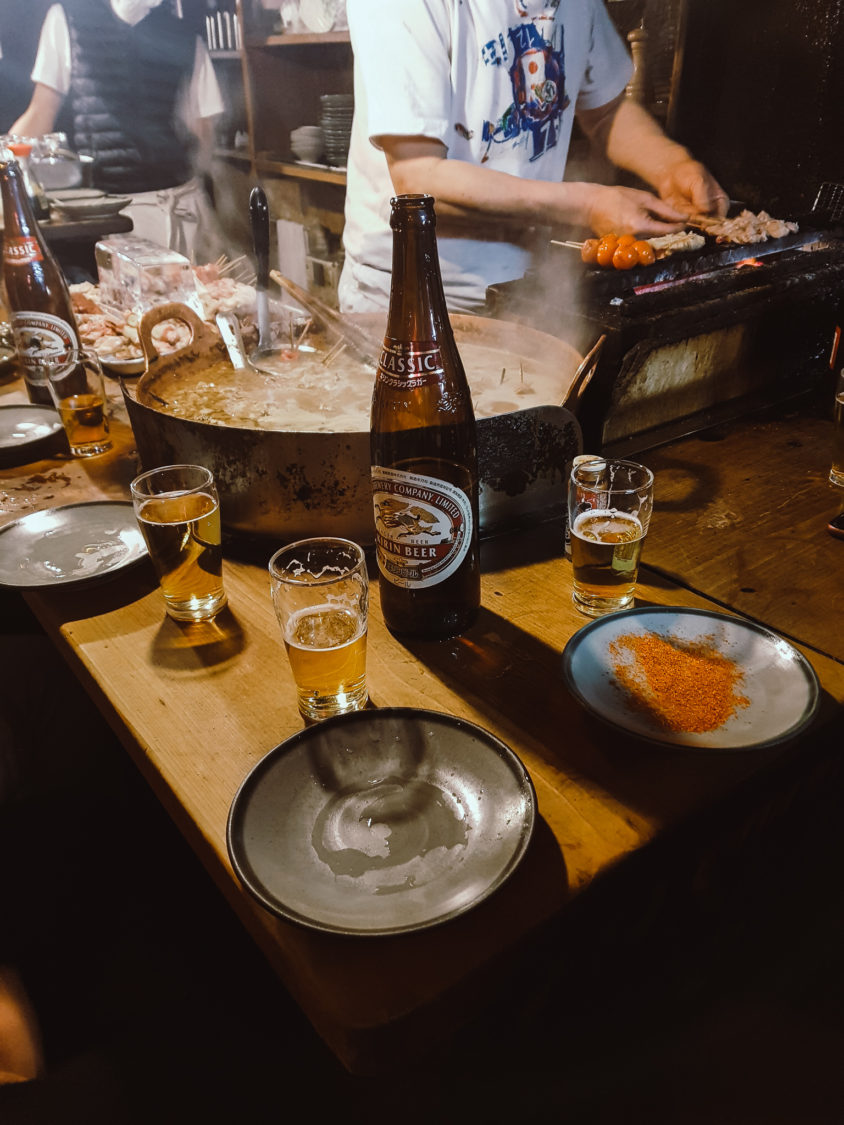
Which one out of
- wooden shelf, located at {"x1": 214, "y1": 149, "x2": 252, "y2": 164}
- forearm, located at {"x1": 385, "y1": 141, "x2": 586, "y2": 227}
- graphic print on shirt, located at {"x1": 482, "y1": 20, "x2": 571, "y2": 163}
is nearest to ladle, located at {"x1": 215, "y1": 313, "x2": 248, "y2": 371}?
forearm, located at {"x1": 385, "y1": 141, "x2": 586, "y2": 227}

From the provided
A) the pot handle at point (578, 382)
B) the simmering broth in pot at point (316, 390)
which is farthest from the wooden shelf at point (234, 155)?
the pot handle at point (578, 382)

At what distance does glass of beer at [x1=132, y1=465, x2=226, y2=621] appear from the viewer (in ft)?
3.76

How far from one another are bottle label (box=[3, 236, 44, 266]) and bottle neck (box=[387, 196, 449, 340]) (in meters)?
1.37

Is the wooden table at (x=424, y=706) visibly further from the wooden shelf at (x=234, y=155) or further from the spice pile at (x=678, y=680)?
the wooden shelf at (x=234, y=155)

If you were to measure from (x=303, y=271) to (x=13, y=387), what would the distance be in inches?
122

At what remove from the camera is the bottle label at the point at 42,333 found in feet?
6.15

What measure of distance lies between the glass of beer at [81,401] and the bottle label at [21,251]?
12.2 inches

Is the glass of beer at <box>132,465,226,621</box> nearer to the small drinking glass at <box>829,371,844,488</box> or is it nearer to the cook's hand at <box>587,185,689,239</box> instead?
the small drinking glass at <box>829,371,844,488</box>

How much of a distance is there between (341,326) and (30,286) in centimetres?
89

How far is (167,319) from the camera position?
1579mm

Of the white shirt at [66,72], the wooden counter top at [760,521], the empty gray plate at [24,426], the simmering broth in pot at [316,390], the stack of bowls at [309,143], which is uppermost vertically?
the white shirt at [66,72]

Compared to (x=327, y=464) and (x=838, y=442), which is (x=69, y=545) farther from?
(x=838, y=442)

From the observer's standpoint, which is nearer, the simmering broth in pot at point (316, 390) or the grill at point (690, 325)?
the simmering broth in pot at point (316, 390)

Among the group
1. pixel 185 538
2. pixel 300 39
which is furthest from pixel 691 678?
pixel 300 39
